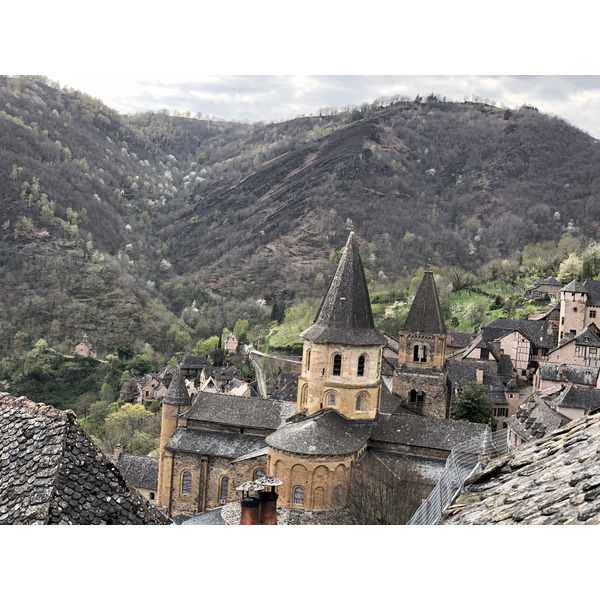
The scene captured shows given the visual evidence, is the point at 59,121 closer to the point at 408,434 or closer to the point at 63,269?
the point at 63,269

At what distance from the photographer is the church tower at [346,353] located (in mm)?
18609

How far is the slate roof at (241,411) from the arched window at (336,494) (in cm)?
378

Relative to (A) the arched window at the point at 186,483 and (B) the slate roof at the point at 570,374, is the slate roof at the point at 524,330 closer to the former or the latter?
(B) the slate roof at the point at 570,374

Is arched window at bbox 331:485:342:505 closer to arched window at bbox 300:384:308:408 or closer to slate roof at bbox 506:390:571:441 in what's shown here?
arched window at bbox 300:384:308:408

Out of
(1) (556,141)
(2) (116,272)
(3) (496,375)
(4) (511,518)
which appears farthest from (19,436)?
(1) (556,141)

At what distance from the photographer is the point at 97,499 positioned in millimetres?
5820

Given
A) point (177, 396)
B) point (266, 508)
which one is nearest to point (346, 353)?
point (177, 396)

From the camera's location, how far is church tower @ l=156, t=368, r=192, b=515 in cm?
2088

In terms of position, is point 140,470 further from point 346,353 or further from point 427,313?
point 427,313

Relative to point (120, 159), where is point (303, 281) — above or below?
below

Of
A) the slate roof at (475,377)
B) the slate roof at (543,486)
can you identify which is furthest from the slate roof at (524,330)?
the slate roof at (543,486)

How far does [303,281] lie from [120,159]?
4015cm

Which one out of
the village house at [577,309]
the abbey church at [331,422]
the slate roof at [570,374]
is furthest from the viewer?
the village house at [577,309]

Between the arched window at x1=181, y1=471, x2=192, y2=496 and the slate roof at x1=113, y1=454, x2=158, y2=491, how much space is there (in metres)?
3.18
